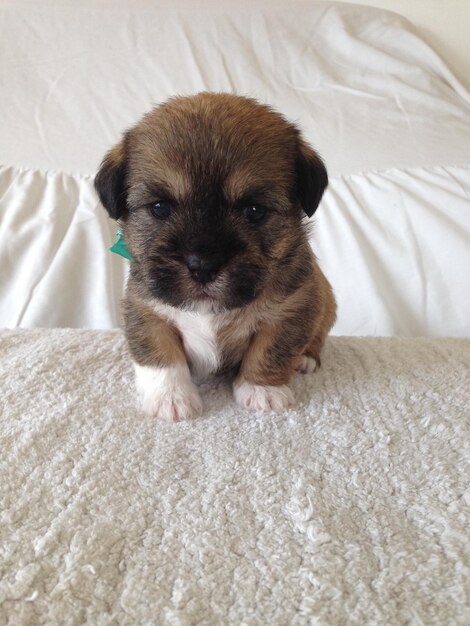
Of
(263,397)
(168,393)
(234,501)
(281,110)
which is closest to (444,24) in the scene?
(281,110)

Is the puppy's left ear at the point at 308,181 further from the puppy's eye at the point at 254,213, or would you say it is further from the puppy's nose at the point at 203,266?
the puppy's nose at the point at 203,266

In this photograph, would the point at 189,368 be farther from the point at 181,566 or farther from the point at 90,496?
the point at 181,566

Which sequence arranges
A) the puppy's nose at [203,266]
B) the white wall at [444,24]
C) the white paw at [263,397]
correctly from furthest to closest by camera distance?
the white wall at [444,24]
the white paw at [263,397]
the puppy's nose at [203,266]

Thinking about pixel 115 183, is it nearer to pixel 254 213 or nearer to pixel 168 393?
pixel 254 213

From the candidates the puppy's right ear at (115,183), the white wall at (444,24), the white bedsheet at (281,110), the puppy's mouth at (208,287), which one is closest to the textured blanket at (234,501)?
the puppy's mouth at (208,287)

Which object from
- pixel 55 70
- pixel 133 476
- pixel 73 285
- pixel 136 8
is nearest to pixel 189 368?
pixel 133 476
